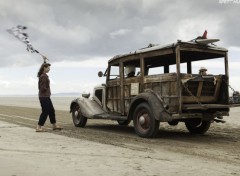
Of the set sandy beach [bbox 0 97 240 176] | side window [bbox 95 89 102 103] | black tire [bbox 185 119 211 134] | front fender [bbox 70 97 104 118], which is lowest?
sandy beach [bbox 0 97 240 176]

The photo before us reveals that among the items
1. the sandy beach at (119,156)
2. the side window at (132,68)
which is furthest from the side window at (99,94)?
the sandy beach at (119,156)

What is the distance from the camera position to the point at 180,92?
8461mm

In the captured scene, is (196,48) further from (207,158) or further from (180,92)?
(207,158)

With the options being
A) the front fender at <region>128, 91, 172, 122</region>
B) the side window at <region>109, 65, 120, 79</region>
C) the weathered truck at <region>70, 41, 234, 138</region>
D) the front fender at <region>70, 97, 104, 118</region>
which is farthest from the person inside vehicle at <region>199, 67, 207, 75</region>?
the front fender at <region>70, 97, 104, 118</region>

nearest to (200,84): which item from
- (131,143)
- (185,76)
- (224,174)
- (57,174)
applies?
(185,76)

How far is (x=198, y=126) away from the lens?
34.4ft

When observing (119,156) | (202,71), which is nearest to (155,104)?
(202,71)

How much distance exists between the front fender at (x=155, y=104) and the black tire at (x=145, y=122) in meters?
0.14

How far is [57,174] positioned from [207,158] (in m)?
2.76

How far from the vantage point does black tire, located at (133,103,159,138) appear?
29.0ft

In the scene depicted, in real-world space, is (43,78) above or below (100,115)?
above

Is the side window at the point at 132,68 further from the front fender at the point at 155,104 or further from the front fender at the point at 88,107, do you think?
the front fender at the point at 88,107

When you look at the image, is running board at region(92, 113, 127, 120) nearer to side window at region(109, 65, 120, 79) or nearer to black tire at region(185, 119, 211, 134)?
side window at region(109, 65, 120, 79)

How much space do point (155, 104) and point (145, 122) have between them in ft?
2.08
